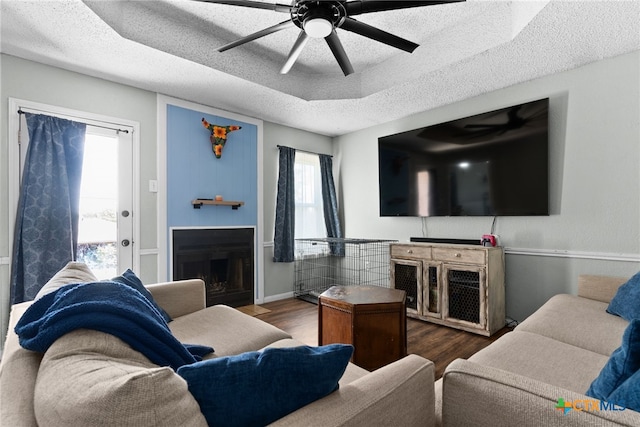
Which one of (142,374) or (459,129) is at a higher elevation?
(459,129)

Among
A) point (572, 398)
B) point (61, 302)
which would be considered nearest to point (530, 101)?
point (572, 398)

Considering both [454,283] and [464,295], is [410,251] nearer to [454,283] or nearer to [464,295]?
[454,283]

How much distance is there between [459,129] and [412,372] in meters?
3.05

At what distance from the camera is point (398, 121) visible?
13.6ft

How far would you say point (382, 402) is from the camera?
86 cm

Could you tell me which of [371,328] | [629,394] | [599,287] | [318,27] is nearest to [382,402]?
[629,394]

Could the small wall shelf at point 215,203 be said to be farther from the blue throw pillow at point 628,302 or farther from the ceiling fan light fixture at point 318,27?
the blue throw pillow at point 628,302

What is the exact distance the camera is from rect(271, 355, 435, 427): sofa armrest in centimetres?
76

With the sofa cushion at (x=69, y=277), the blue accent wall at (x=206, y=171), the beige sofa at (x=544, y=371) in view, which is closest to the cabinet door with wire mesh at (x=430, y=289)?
the beige sofa at (x=544, y=371)

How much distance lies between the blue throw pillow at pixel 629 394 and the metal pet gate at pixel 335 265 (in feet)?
11.2

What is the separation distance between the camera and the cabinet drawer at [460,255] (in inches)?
115

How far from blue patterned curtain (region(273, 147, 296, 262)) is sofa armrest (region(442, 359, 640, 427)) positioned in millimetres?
3369

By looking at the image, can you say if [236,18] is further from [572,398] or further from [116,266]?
[572,398]

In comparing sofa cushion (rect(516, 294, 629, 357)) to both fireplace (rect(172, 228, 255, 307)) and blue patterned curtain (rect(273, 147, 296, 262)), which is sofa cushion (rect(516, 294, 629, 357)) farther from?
fireplace (rect(172, 228, 255, 307))
